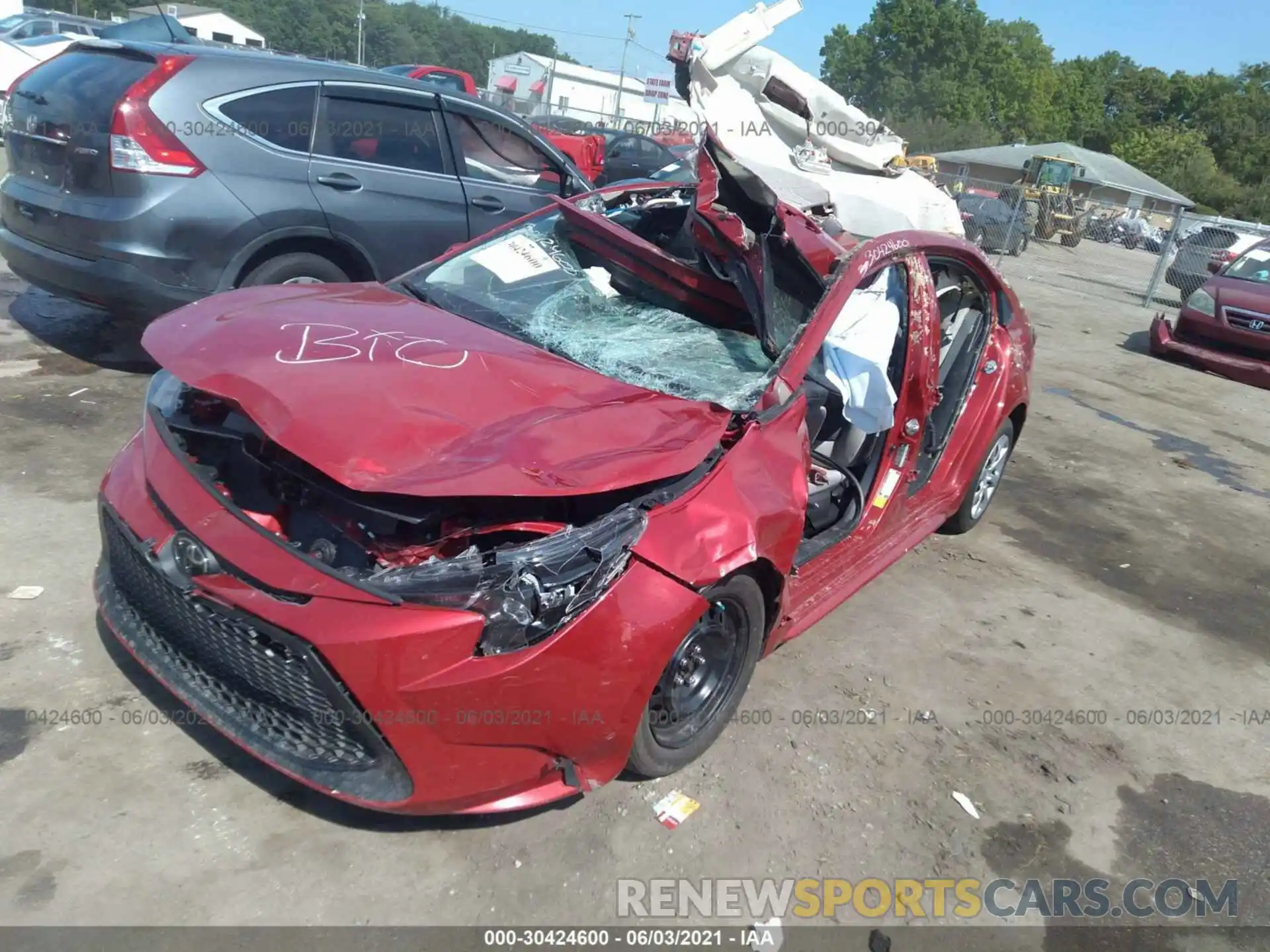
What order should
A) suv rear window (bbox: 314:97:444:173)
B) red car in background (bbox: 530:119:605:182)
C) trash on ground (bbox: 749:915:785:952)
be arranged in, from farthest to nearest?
red car in background (bbox: 530:119:605:182) → suv rear window (bbox: 314:97:444:173) → trash on ground (bbox: 749:915:785:952)

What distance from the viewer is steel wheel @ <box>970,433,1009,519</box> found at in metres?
5.09

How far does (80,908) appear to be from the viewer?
2.28 m

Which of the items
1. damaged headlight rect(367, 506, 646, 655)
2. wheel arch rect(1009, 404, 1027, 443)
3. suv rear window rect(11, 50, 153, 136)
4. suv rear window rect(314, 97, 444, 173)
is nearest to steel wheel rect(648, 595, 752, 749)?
damaged headlight rect(367, 506, 646, 655)

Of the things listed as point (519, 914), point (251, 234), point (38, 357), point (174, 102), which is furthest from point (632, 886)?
point (38, 357)

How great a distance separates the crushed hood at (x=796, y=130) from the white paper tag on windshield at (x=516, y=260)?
12.6 feet

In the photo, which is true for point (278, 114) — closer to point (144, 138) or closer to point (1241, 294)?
point (144, 138)

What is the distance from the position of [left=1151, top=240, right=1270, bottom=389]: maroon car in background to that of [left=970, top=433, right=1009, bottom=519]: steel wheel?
23.6ft

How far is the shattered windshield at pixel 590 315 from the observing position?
326 centimetres

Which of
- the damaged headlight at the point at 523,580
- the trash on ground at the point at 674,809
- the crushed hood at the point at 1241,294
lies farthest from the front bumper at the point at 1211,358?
the damaged headlight at the point at 523,580

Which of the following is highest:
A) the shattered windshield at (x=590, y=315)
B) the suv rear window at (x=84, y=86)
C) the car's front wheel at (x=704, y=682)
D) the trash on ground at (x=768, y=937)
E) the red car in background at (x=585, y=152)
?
the red car in background at (x=585, y=152)

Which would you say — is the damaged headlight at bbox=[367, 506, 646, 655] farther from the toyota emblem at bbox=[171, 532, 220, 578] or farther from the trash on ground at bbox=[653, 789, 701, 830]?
the trash on ground at bbox=[653, 789, 701, 830]

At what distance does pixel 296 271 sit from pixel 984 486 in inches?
162

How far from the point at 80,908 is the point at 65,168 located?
430 centimetres

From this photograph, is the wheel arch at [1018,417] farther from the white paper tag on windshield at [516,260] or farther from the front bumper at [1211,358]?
the front bumper at [1211,358]
